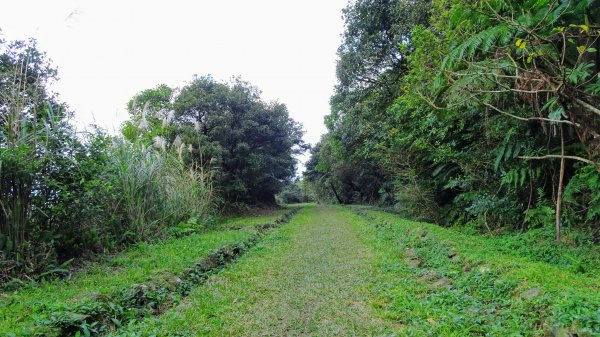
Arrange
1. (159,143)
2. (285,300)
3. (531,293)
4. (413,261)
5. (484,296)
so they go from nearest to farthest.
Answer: (531,293)
(484,296)
(285,300)
(413,261)
(159,143)

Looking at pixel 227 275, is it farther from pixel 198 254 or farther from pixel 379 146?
pixel 379 146

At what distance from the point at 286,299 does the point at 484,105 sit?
5.43m

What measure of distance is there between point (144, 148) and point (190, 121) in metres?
8.53

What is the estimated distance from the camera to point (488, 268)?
13.8 feet

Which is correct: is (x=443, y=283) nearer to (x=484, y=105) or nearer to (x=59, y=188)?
(x=484, y=105)

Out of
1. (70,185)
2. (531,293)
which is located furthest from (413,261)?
(70,185)

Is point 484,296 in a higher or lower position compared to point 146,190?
lower

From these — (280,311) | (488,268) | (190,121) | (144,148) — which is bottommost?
(280,311)

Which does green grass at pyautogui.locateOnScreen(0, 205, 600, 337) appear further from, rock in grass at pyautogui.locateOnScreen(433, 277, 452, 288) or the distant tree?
the distant tree

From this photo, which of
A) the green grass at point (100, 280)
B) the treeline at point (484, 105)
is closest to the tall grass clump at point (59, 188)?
the green grass at point (100, 280)

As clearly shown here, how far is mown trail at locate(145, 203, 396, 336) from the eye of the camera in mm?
3305

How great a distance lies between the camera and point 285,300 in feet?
13.5

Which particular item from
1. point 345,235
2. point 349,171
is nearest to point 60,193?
point 345,235

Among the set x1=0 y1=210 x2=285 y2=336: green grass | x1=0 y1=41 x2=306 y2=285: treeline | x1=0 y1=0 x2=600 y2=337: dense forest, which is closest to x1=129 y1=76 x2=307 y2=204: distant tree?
x1=0 y1=41 x2=306 y2=285: treeline
